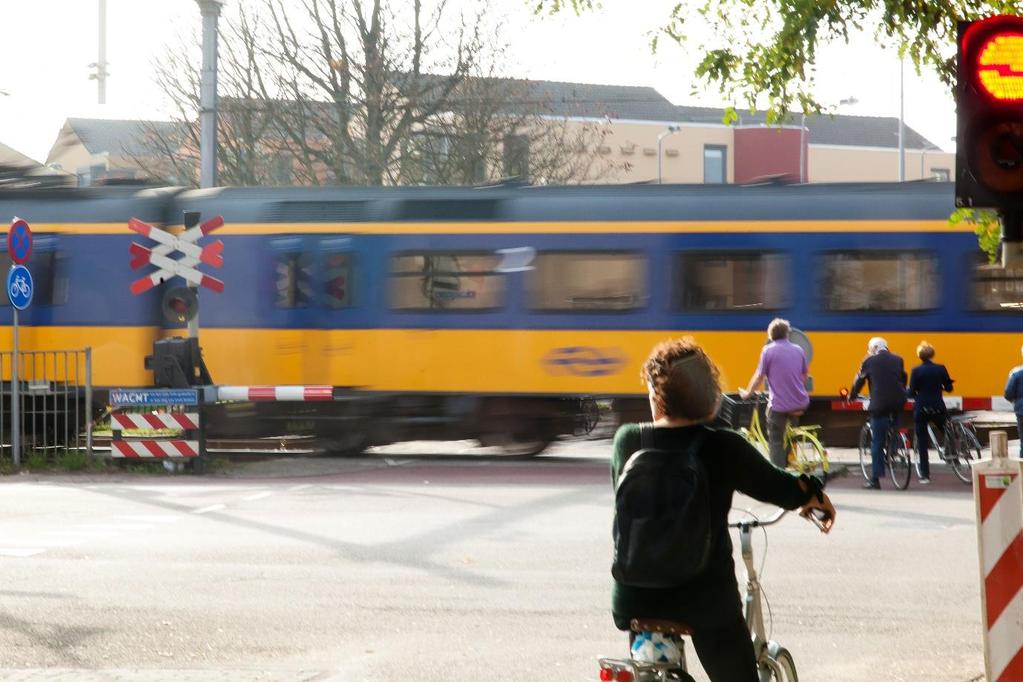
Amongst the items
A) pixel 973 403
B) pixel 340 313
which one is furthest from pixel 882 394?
pixel 340 313

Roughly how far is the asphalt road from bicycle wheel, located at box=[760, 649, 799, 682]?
2.49 metres

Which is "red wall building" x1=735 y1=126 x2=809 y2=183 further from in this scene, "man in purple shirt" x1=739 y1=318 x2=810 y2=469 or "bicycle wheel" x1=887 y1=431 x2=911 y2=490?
"man in purple shirt" x1=739 y1=318 x2=810 y2=469

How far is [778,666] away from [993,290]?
1546 cm

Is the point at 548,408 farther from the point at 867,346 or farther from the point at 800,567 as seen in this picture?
the point at 800,567

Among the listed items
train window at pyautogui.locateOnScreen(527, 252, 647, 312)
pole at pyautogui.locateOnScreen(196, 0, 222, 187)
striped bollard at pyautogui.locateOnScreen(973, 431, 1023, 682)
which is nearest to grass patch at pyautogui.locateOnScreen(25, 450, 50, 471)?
pole at pyautogui.locateOnScreen(196, 0, 222, 187)

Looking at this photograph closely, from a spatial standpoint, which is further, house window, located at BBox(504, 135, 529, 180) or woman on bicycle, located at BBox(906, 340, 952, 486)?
house window, located at BBox(504, 135, 529, 180)

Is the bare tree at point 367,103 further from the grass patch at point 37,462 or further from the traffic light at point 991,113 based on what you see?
the traffic light at point 991,113

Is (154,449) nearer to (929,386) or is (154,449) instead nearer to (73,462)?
(73,462)

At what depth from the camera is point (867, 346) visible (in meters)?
19.9

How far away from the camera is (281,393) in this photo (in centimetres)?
2100

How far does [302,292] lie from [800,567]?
1156 cm

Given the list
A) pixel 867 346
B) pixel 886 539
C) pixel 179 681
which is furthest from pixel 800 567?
pixel 867 346

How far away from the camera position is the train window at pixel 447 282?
20.8 m

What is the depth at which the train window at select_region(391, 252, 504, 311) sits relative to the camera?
68.1 ft
